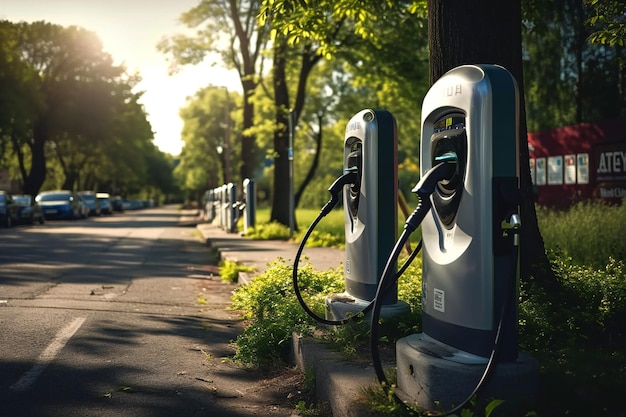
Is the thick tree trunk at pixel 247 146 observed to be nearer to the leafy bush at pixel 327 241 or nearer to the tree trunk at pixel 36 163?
the leafy bush at pixel 327 241

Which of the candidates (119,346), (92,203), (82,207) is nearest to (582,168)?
(119,346)

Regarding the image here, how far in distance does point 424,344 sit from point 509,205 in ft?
3.04

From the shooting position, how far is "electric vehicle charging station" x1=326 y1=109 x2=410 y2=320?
5.89 metres

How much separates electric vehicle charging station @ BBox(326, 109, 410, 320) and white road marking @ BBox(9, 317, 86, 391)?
2301 mm

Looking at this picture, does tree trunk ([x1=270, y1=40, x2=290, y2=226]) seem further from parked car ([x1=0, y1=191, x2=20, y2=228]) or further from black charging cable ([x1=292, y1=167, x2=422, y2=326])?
black charging cable ([x1=292, y1=167, x2=422, y2=326])

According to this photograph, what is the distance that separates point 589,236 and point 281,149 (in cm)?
1380

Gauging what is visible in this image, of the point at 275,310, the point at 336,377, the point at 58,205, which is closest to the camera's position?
the point at 336,377

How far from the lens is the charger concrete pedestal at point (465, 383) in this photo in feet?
11.9

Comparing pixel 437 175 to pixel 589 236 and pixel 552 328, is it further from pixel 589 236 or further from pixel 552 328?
pixel 589 236

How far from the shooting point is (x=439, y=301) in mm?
3963

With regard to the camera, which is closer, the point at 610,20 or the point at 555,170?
the point at 610,20

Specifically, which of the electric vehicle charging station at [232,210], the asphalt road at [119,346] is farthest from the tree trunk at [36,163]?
the asphalt road at [119,346]

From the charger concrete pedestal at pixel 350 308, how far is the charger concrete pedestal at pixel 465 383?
1.88m

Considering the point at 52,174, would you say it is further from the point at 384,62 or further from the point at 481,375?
the point at 481,375
